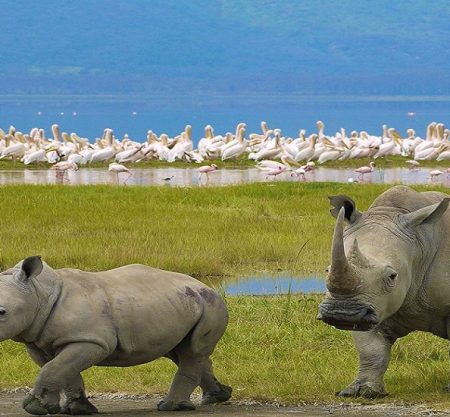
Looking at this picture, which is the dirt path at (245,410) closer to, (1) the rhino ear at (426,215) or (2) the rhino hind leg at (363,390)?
(2) the rhino hind leg at (363,390)

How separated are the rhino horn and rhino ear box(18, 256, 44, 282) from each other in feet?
4.43

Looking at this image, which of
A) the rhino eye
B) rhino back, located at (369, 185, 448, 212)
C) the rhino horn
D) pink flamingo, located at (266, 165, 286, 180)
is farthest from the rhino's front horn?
pink flamingo, located at (266, 165, 286, 180)

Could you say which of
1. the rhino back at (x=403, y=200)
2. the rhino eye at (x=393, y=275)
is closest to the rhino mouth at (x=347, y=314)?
the rhino eye at (x=393, y=275)

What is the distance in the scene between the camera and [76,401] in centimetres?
716

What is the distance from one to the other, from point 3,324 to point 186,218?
11839 millimetres

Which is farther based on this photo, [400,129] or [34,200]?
[400,129]

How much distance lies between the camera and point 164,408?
7.43 m

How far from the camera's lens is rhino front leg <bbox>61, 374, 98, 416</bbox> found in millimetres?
7113

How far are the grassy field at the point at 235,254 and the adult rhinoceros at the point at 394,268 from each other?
279 mm

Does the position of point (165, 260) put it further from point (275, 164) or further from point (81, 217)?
point (275, 164)

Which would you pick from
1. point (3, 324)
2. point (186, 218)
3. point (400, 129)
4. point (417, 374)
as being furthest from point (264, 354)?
point (400, 129)

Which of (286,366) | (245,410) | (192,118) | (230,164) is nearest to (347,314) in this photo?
(245,410)

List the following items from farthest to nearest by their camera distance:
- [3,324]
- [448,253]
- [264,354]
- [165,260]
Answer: [165,260] → [264,354] → [448,253] → [3,324]

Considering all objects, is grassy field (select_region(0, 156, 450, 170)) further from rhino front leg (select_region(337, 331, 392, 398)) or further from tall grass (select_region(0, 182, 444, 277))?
rhino front leg (select_region(337, 331, 392, 398))
